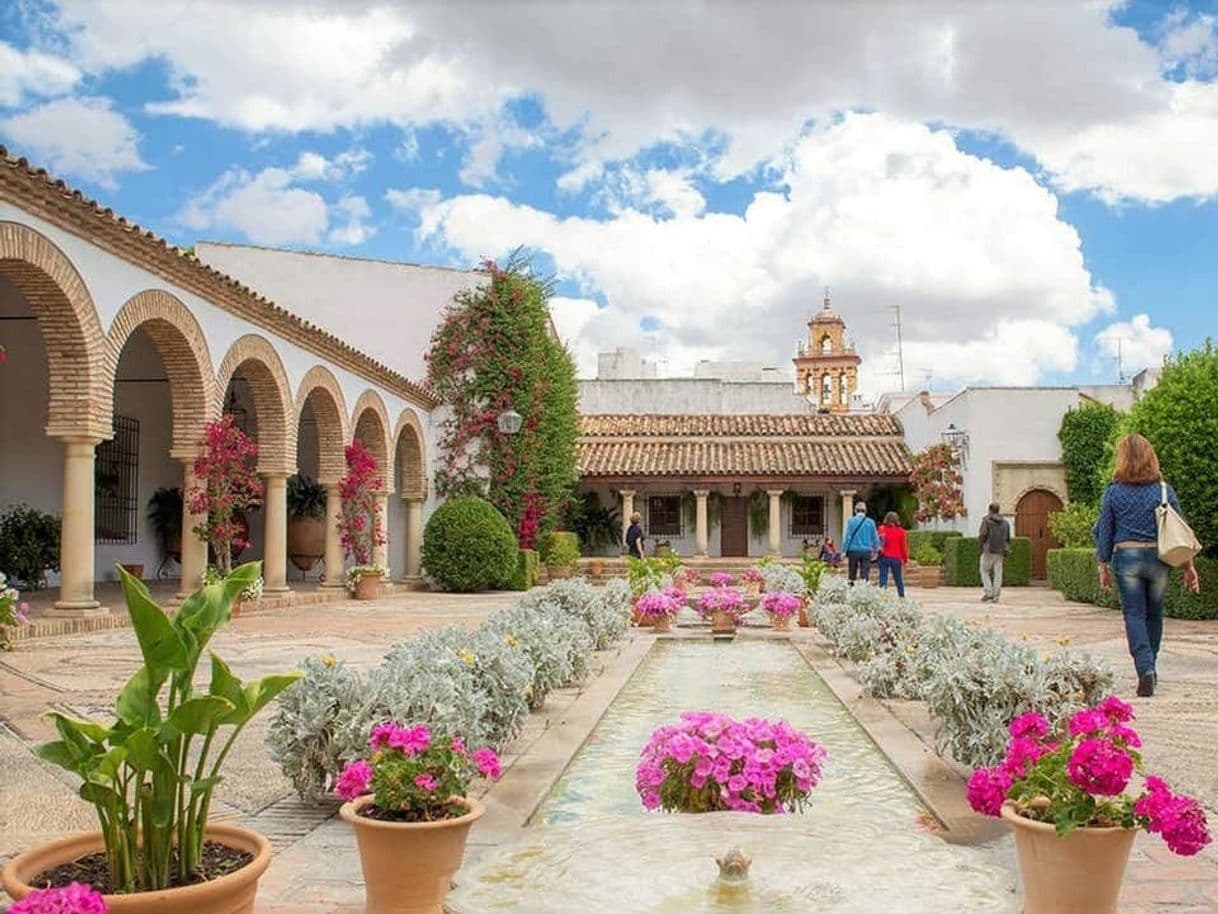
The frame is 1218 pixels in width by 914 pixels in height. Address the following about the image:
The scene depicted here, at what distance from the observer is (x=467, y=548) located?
20.5 meters

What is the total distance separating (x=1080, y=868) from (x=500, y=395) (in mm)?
20924

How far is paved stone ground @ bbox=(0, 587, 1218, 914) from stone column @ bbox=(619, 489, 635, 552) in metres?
14.9

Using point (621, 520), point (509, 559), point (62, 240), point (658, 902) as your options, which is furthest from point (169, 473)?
point (658, 902)

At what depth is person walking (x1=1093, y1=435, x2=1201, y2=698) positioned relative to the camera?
286 inches

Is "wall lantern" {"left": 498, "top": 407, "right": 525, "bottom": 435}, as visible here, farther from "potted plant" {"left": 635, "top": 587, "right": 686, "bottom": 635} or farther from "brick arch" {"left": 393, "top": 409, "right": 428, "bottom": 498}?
"potted plant" {"left": 635, "top": 587, "right": 686, "bottom": 635}

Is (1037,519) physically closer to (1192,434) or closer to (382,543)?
(1192,434)

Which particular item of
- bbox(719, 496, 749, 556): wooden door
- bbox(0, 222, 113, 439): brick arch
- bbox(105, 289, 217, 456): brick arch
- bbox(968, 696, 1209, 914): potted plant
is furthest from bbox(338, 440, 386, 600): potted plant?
bbox(968, 696, 1209, 914): potted plant

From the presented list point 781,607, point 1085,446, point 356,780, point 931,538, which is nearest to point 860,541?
point 781,607

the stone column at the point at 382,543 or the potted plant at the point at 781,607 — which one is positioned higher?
the stone column at the point at 382,543

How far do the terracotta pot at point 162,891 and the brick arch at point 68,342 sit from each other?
8831 mm

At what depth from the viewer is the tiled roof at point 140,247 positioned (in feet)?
32.8

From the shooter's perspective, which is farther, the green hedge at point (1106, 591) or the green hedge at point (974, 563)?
the green hedge at point (974, 563)

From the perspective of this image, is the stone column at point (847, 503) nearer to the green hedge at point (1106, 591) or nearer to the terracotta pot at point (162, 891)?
the green hedge at point (1106, 591)

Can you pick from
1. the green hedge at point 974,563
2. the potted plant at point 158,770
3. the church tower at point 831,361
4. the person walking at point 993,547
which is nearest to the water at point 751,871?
the potted plant at point 158,770
